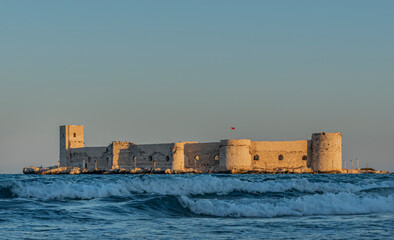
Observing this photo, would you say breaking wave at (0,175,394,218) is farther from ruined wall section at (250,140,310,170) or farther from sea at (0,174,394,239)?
ruined wall section at (250,140,310,170)

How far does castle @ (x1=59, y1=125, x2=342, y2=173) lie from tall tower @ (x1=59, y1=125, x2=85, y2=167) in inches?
92.8

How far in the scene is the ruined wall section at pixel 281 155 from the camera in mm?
53219

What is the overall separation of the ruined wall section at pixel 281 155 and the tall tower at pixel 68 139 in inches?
730

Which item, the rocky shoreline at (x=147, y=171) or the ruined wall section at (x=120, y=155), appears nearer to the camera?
the rocky shoreline at (x=147, y=171)

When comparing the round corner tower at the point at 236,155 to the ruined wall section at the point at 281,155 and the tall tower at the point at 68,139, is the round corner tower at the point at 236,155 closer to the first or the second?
the ruined wall section at the point at 281,155

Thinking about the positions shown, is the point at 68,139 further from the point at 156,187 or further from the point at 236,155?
the point at 156,187

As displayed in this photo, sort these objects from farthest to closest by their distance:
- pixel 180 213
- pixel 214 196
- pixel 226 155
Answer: pixel 226 155 → pixel 214 196 → pixel 180 213

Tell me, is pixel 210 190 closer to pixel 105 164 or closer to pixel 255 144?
pixel 255 144

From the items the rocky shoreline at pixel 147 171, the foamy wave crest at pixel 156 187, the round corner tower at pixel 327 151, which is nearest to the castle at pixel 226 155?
the round corner tower at pixel 327 151

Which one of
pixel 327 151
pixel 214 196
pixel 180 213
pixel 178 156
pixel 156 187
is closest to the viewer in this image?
→ pixel 180 213

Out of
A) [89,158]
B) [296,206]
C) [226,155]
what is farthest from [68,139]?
[296,206]

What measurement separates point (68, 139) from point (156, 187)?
154 ft

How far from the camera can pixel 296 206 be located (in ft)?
39.4

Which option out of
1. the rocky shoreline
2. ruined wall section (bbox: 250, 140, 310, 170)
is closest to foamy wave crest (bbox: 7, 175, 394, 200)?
the rocky shoreline
